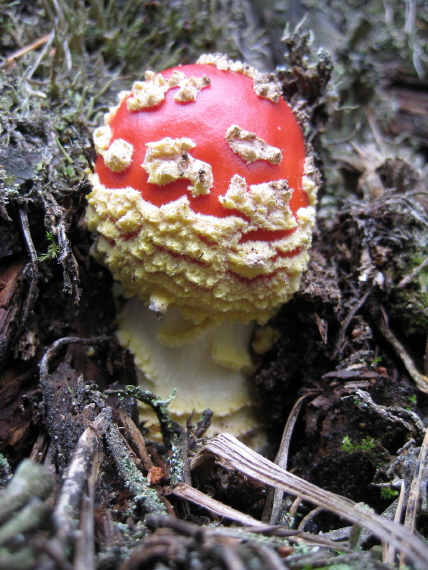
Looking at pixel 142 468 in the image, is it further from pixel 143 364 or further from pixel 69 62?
pixel 69 62

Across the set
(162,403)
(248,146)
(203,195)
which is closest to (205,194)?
(203,195)

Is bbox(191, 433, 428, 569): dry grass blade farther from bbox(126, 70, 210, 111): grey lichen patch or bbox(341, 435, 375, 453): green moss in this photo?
bbox(126, 70, 210, 111): grey lichen patch

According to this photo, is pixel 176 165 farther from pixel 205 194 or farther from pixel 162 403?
pixel 162 403

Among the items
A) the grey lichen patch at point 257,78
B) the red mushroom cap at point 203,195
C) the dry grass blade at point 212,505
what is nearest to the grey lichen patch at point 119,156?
the red mushroom cap at point 203,195

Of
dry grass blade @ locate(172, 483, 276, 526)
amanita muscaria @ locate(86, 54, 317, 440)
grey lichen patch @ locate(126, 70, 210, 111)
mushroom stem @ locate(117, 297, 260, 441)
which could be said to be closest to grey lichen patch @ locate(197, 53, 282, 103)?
amanita muscaria @ locate(86, 54, 317, 440)

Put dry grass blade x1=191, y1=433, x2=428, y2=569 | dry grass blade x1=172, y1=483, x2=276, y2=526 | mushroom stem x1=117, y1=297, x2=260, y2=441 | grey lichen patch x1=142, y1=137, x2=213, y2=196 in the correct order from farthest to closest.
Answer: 1. mushroom stem x1=117, y1=297, x2=260, y2=441
2. grey lichen patch x1=142, y1=137, x2=213, y2=196
3. dry grass blade x1=172, y1=483, x2=276, y2=526
4. dry grass blade x1=191, y1=433, x2=428, y2=569

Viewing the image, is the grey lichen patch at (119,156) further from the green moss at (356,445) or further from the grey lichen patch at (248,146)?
the green moss at (356,445)
